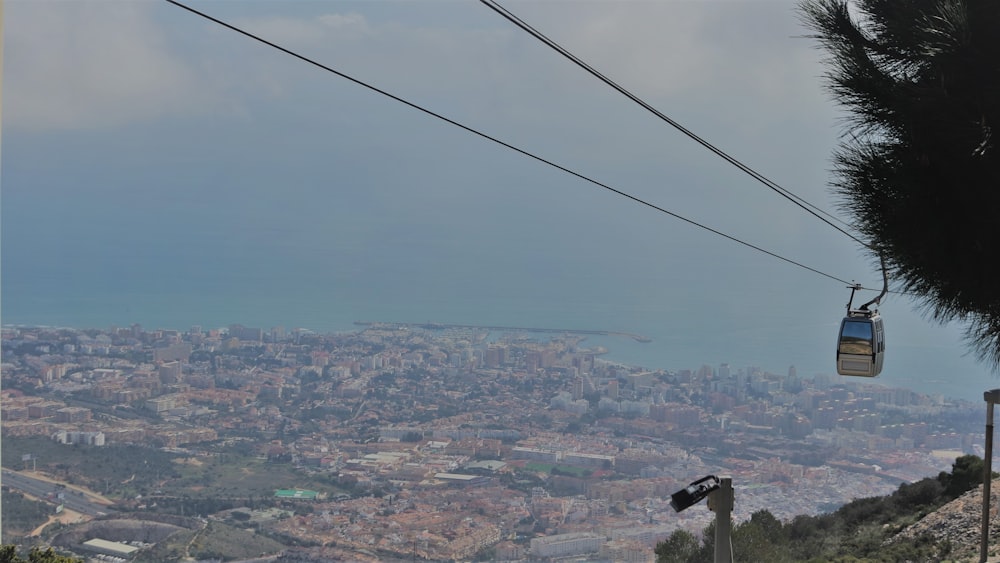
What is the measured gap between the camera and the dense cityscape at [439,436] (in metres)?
18.8

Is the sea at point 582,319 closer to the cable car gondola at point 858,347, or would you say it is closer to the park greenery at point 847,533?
the park greenery at point 847,533

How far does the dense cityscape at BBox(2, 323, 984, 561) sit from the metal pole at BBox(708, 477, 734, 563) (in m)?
12.3

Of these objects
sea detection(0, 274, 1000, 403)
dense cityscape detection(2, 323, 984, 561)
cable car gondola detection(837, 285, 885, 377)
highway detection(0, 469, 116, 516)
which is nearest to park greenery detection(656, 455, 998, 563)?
cable car gondola detection(837, 285, 885, 377)

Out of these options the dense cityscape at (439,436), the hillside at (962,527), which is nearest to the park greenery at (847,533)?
the hillside at (962,527)

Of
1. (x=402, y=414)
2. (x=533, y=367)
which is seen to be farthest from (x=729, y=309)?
(x=402, y=414)

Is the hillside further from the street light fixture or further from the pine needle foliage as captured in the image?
the street light fixture

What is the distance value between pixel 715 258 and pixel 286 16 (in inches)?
1006

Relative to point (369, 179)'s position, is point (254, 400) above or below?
below

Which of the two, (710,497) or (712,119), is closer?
(710,497)

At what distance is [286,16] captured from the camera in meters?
31.5

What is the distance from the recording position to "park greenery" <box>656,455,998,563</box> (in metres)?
9.34

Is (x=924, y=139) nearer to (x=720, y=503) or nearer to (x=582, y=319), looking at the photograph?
(x=720, y=503)

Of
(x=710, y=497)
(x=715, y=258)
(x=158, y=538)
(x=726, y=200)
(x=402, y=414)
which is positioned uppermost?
(x=726, y=200)

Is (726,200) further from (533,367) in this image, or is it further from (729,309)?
(533,367)
